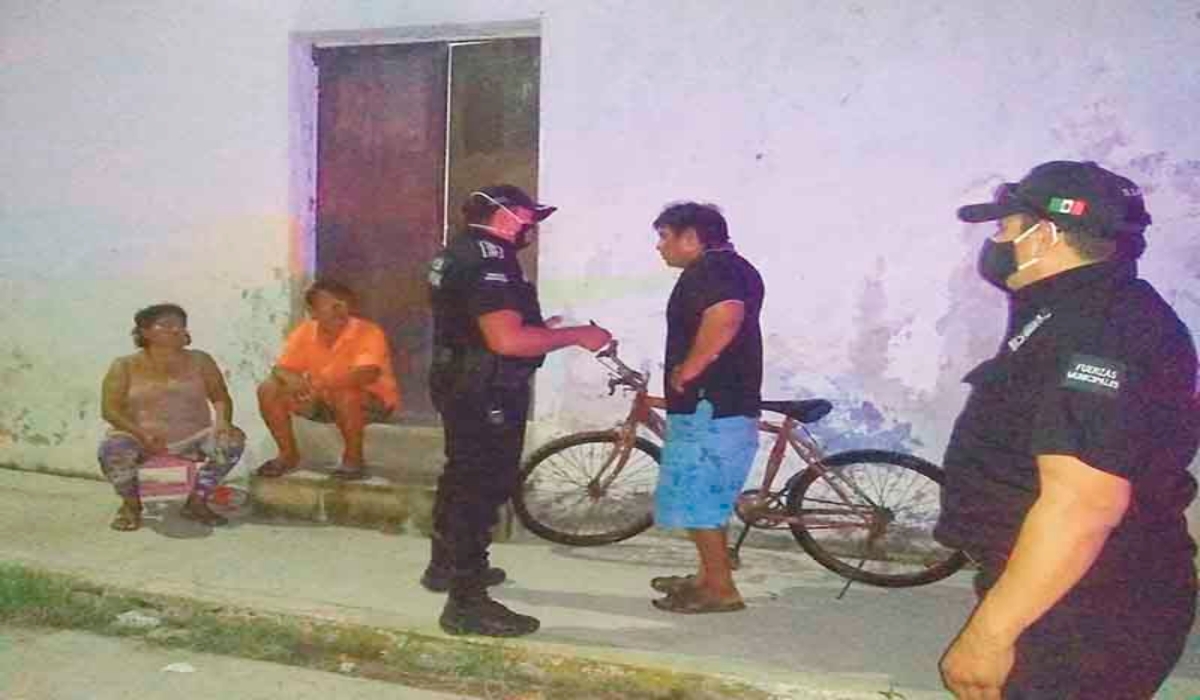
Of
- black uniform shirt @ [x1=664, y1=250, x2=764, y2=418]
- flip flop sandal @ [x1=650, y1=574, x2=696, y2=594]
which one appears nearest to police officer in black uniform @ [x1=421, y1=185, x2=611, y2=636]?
black uniform shirt @ [x1=664, y1=250, x2=764, y2=418]

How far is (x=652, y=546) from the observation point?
235 inches

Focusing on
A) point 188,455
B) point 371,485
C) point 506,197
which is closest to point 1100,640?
point 506,197

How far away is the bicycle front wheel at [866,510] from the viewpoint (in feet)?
17.5

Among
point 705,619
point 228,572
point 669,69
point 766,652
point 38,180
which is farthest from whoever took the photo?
point 38,180

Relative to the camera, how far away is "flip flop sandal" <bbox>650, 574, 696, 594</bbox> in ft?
16.3

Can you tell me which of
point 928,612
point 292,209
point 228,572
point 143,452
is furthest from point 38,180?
point 928,612

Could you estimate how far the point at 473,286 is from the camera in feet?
13.9

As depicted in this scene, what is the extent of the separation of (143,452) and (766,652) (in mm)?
3501

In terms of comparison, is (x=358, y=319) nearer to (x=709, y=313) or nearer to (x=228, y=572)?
(x=228, y=572)

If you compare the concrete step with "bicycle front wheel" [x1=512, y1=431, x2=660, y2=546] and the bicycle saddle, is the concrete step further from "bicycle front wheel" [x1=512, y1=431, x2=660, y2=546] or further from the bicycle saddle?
the bicycle saddle

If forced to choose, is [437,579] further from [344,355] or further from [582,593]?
[344,355]

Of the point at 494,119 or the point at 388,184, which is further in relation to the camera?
the point at 388,184

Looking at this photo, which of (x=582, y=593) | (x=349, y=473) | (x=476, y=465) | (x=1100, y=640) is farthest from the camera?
(x=349, y=473)

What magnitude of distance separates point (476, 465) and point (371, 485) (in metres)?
1.93
